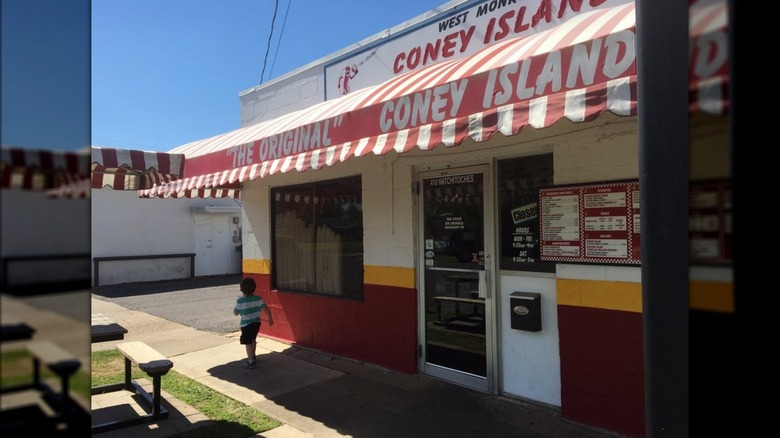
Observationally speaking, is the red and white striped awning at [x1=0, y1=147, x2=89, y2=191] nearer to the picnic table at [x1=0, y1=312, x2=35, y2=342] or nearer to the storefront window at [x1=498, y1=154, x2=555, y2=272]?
the picnic table at [x1=0, y1=312, x2=35, y2=342]

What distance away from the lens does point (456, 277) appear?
5.12 meters

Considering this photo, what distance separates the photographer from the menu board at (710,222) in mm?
937

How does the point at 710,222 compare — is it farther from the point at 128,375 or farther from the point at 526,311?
the point at 128,375

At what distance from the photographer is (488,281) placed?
4.79 meters

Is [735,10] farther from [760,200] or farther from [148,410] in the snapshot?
[148,410]

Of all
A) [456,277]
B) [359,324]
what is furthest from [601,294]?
[359,324]

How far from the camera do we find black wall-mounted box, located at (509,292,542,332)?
14.2ft

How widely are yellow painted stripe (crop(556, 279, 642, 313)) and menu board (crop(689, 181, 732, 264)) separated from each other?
2.95m

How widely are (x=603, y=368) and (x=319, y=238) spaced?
163 inches

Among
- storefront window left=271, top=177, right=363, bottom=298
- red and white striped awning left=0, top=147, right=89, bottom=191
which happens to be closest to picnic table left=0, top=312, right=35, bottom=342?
red and white striped awning left=0, top=147, right=89, bottom=191

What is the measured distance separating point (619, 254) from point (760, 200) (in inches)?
126

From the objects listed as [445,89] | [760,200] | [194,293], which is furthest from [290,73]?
[194,293]

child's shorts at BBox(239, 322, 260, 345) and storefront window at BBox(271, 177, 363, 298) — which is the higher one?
storefront window at BBox(271, 177, 363, 298)

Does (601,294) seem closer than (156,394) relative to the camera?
Yes
